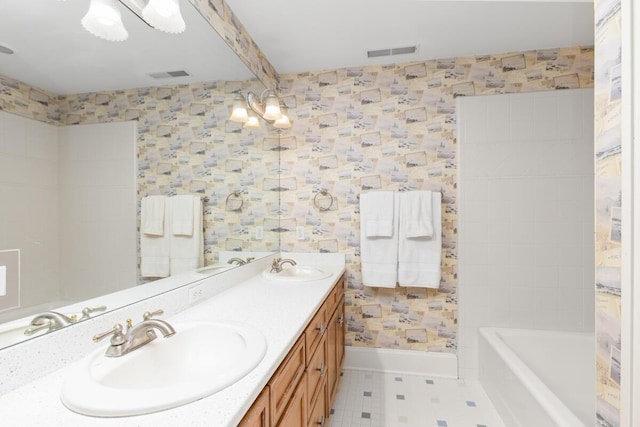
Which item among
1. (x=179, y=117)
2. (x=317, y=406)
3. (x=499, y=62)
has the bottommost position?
(x=317, y=406)

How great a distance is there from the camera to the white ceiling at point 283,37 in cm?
87

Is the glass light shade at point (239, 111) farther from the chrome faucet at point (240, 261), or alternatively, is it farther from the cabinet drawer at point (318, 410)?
the cabinet drawer at point (318, 410)

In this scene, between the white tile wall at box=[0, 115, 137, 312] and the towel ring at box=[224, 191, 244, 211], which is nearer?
the white tile wall at box=[0, 115, 137, 312]

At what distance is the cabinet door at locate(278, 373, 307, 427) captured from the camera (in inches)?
38.6

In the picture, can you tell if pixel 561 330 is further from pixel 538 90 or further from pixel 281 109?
pixel 281 109

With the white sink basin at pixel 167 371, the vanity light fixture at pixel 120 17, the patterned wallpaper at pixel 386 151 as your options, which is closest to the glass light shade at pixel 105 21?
the vanity light fixture at pixel 120 17

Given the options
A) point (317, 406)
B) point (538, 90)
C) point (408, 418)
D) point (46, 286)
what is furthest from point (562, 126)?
point (46, 286)

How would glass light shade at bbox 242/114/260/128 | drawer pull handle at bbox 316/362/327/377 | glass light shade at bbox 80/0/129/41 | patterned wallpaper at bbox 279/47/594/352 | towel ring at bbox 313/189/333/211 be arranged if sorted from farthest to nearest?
1. towel ring at bbox 313/189/333/211
2. patterned wallpaper at bbox 279/47/594/352
3. glass light shade at bbox 242/114/260/128
4. drawer pull handle at bbox 316/362/327/377
5. glass light shade at bbox 80/0/129/41

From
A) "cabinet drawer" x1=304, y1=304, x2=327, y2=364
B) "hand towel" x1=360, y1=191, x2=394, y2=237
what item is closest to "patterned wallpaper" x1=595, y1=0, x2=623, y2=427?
"cabinet drawer" x1=304, y1=304, x2=327, y2=364

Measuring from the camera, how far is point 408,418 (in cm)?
187

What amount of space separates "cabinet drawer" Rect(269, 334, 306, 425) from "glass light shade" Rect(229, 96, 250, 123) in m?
1.33

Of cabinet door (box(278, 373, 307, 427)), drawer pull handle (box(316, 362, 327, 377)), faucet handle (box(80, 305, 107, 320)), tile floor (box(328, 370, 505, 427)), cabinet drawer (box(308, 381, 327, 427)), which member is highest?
faucet handle (box(80, 305, 107, 320))

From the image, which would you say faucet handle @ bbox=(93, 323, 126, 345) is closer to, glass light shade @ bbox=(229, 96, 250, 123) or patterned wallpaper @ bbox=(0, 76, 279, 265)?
patterned wallpaper @ bbox=(0, 76, 279, 265)

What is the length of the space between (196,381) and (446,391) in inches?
79.7
